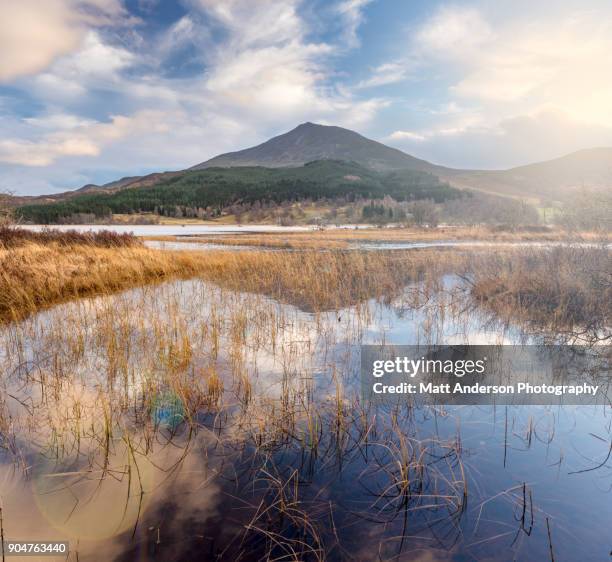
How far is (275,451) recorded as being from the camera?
4.17 meters

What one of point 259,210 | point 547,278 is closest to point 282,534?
point 547,278

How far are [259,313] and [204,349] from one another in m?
2.70

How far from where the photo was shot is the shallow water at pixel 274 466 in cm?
304

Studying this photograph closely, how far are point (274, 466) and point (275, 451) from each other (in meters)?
0.29

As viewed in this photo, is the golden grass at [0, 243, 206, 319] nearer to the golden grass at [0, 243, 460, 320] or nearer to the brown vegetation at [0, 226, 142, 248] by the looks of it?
the golden grass at [0, 243, 460, 320]

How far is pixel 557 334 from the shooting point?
27.5ft

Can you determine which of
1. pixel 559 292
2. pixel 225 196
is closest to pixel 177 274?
pixel 559 292

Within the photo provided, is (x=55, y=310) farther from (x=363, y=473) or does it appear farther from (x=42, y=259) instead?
(x=363, y=473)

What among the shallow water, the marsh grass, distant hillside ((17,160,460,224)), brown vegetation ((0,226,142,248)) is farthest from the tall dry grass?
distant hillside ((17,160,460,224))

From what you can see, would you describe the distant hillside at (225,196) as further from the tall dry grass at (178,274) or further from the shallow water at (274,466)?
the shallow water at (274,466)

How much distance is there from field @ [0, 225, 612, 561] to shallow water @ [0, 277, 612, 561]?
0.02m

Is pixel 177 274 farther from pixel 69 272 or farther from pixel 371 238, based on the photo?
pixel 371 238

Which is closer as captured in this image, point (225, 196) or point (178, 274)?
point (178, 274)

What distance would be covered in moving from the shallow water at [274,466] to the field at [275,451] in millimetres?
18
